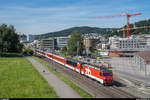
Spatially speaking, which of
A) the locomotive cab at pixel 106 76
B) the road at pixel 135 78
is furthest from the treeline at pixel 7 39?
the locomotive cab at pixel 106 76

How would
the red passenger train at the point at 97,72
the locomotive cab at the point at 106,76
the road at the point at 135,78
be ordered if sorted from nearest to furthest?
the road at the point at 135,78 → the locomotive cab at the point at 106,76 → the red passenger train at the point at 97,72

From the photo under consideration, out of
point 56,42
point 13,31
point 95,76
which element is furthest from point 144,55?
point 56,42

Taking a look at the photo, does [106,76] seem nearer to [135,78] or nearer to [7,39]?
[135,78]

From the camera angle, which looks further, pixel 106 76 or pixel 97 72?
pixel 97 72

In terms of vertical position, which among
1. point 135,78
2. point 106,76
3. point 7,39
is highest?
point 7,39

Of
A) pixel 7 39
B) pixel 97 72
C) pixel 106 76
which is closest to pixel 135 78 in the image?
pixel 97 72

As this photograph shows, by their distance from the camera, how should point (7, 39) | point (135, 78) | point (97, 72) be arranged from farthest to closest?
point (7, 39), point (135, 78), point (97, 72)

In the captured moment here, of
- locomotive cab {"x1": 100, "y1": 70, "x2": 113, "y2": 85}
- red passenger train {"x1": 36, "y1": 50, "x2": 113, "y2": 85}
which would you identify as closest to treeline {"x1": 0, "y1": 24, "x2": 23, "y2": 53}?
red passenger train {"x1": 36, "y1": 50, "x2": 113, "y2": 85}

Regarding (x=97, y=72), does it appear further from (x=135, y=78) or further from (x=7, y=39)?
(x=7, y=39)

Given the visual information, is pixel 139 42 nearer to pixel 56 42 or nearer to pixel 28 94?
pixel 56 42

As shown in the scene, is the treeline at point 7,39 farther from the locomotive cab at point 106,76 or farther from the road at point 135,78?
the locomotive cab at point 106,76

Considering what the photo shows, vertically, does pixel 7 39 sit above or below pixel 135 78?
above

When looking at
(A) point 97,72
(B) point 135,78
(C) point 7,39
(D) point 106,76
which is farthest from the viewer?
(C) point 7,39

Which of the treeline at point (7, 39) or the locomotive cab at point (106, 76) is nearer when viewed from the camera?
the locomotive cab at point (106, 76)
